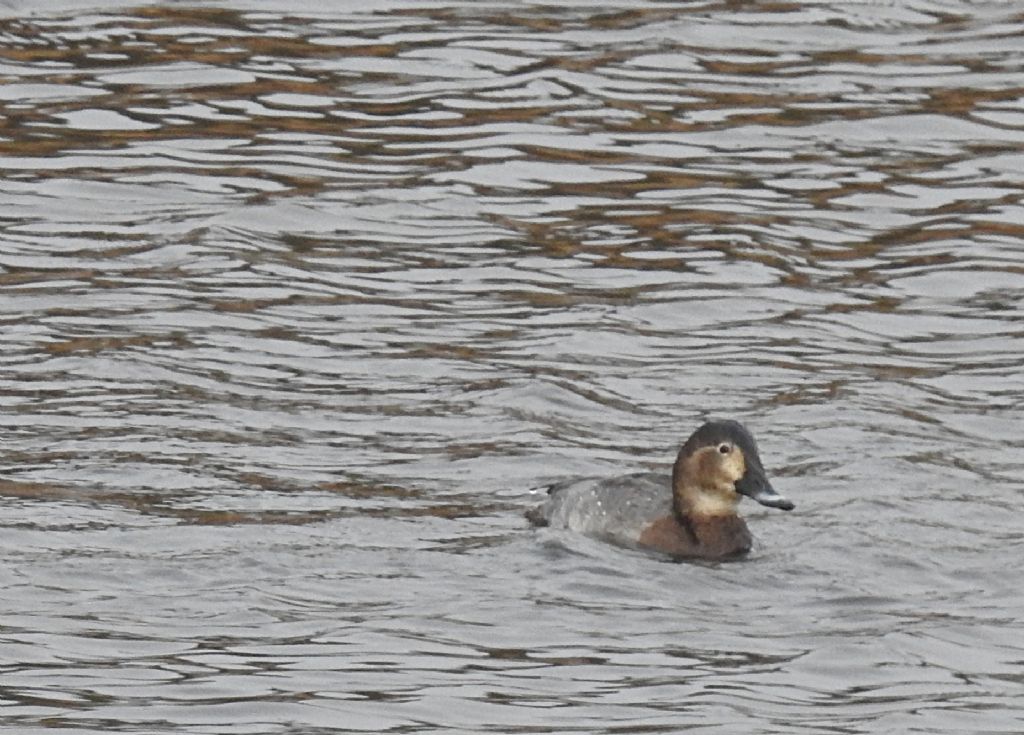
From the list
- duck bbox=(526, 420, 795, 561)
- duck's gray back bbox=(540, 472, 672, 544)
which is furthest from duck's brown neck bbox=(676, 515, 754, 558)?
duck's gray back bbox=(540, 472, 672, 544)

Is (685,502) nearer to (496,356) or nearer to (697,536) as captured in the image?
(697,536)

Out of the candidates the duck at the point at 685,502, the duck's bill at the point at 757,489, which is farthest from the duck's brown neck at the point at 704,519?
the duck's bill at the point at 757,489

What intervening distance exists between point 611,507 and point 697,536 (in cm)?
44

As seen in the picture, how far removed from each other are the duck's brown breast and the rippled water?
191mm

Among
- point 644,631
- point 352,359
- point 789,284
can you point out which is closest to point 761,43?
point 789,284

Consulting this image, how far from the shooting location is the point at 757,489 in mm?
13344

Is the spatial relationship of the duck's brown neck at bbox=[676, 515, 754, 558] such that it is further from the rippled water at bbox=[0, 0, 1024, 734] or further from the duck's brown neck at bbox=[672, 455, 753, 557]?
the rippled water at bbox=[0, 0, 1024, 734]

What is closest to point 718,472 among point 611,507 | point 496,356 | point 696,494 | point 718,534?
point 696,494

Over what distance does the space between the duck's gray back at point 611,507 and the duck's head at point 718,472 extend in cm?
14

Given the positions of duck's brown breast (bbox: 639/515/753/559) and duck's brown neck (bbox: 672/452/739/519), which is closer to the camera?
duck's brown breast (bbox: 639/515/753/559)

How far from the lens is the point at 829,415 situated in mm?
14922

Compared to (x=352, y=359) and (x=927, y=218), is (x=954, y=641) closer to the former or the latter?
(x=352, y=359)

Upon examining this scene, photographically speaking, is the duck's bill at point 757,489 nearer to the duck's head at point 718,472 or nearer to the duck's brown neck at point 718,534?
the duck's head at point 718,472

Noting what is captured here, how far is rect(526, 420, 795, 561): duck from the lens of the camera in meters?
13.4
